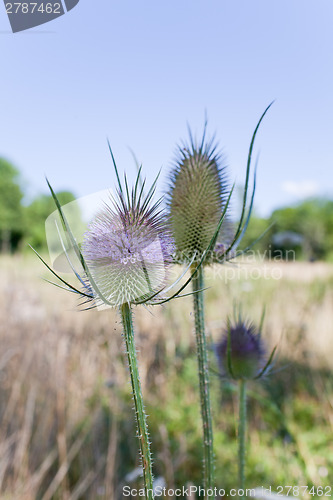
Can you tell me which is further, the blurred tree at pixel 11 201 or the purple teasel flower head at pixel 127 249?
the blurred tree at pixel 11 201

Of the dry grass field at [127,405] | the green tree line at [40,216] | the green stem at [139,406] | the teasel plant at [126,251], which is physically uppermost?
the green tree line at [40,216]

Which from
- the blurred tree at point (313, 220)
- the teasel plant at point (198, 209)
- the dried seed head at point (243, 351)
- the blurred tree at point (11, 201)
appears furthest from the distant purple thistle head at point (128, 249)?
the blurred tree at point (313, 220)

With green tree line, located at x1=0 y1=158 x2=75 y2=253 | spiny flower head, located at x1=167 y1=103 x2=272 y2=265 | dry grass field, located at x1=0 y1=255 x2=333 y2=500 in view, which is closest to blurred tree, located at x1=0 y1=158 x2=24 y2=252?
green tree line, located at x1=0 y1=158 x2=75 y2=253

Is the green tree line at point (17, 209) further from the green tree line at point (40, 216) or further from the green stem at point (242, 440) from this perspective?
the green stem at point (242, 440)

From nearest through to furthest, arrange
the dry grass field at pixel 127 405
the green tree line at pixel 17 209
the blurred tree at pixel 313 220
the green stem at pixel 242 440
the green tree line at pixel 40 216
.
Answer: the green stem at pixel 242 440, the dry grass field at pixel 127 405, the green tree line at pixel 40 216, the green tree line at pixel 17 209, the blurred tree at pixel 313 220

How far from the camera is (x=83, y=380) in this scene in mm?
2473

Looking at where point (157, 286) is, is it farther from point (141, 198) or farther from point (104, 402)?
point (104, 402)

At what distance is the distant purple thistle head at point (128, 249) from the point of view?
575mm

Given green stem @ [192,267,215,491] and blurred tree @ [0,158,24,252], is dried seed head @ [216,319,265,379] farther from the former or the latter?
blurred tree @ [0,158,24,252]

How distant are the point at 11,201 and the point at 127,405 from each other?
2519cm

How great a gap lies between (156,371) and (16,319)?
119 cm

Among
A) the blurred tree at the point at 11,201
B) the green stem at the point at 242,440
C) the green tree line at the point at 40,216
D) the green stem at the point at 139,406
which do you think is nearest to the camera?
the green stem at the point at 139,406

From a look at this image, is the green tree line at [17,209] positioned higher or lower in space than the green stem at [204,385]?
higher

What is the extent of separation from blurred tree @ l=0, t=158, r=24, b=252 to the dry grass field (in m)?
19.5
